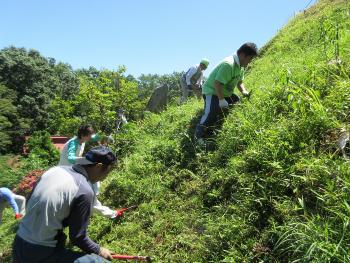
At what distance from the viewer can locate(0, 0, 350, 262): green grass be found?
3.10 metres

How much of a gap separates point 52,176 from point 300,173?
2.17 metres

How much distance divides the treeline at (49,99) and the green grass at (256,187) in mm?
14526

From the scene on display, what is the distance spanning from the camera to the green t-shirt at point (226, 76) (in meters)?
5.80

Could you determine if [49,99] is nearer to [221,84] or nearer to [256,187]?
[221,84]

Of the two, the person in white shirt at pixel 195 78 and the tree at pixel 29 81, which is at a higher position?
the tree at pixel 29 81

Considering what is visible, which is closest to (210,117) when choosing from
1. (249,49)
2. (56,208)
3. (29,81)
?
(249,49)

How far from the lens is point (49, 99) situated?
3572 centimetres

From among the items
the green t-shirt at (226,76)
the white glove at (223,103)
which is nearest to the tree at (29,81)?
the green t-shirt at (226,76)

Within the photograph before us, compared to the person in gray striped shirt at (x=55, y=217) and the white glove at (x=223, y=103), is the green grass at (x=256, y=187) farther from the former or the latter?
the person in gray striped shirt at (x=55, y=217)

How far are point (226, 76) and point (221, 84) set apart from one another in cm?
14

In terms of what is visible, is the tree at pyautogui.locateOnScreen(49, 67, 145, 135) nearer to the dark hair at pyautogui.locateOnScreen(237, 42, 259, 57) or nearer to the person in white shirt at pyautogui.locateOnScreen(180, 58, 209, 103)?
the person in white shirt at pyautogui.locateOnScreen(180, 58, 209, 103)

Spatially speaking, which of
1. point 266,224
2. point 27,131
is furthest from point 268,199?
point 27,131

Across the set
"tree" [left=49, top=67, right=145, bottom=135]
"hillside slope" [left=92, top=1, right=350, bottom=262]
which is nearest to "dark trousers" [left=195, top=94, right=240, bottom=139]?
"hillside slope" [left=92, top=1, right=350, bottom=262]

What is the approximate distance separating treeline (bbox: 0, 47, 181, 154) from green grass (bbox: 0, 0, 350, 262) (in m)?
14.5
